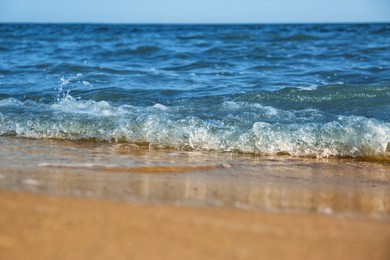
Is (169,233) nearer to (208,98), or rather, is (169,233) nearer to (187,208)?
(187,208)

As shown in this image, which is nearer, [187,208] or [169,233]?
[169,233]

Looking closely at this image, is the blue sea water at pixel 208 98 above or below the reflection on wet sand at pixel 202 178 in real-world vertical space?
above

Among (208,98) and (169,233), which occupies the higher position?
(208,98)

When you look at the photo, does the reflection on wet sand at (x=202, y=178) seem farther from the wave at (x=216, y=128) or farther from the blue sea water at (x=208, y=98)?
the blue sea water at (x=208, y=98)

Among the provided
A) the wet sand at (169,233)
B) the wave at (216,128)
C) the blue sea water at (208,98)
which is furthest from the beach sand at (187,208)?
the blue sea water at (208,98)

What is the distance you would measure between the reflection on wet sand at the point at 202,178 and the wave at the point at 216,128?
0.27m

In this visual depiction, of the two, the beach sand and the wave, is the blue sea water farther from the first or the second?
the beach sand

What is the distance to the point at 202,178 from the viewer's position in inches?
141

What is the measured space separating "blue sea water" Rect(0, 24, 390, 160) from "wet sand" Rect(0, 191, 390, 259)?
2320mm

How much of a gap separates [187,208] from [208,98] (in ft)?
13.8

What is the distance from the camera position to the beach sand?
216 centimetres

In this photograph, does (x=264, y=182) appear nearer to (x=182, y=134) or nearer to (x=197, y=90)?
(x=182, y=134)

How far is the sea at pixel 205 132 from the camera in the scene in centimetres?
322

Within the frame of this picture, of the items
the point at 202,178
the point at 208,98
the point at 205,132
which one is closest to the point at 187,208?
the point at 202,178
